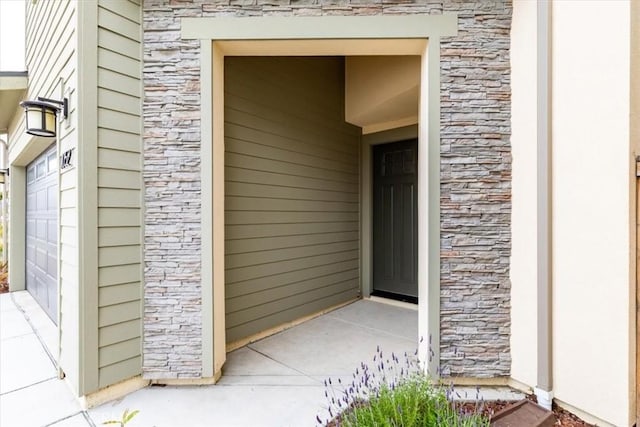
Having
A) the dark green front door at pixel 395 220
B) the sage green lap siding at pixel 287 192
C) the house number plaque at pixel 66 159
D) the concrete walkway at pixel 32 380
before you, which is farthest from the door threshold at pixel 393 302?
the house number plaque at pixel 66 159

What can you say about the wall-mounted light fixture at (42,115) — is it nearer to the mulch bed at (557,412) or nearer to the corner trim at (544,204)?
the corner trim at (544,204)

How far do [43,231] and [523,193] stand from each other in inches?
208

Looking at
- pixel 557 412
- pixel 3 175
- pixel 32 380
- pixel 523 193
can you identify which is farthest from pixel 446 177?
pixel 3 175

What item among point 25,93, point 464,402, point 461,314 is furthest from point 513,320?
point 25,93

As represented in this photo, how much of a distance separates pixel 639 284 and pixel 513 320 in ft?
2.46

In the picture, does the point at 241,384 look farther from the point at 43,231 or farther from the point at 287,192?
the point at 43,231

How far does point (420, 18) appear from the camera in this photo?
232 centimetres

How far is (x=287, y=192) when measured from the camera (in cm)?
A: 359

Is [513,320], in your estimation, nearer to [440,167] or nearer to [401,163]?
[440,167]

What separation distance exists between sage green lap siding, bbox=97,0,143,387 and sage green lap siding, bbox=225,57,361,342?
0.80 meters

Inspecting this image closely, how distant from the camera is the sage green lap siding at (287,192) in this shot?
306 centimetres

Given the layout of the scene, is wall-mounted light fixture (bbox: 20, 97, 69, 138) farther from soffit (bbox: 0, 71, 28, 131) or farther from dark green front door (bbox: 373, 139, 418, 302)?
dark green front door (bbox: 373, 139, 418, 302)

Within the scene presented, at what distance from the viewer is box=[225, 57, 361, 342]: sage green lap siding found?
10.0 feet

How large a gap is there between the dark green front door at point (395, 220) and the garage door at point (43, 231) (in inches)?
153
